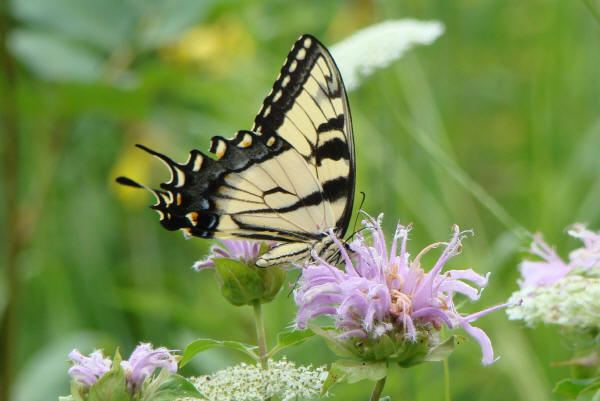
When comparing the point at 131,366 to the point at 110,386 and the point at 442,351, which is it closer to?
the point at 110,386

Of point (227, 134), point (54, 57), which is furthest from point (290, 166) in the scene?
point (227, 134)

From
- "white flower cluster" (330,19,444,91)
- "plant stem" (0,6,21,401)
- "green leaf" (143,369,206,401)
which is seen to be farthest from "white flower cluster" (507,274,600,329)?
"plant stem" (0,6,21,401)

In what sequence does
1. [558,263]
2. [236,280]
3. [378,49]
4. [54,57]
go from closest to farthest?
[236,280]
[558,263]
[378,49]
[54,57]

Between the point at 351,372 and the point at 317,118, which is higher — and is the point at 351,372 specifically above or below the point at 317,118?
below

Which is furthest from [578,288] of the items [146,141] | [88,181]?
[88,181]

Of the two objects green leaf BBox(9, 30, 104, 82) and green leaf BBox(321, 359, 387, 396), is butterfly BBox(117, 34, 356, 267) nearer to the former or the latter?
green leaf BBox(321, 359, 387, 396)
